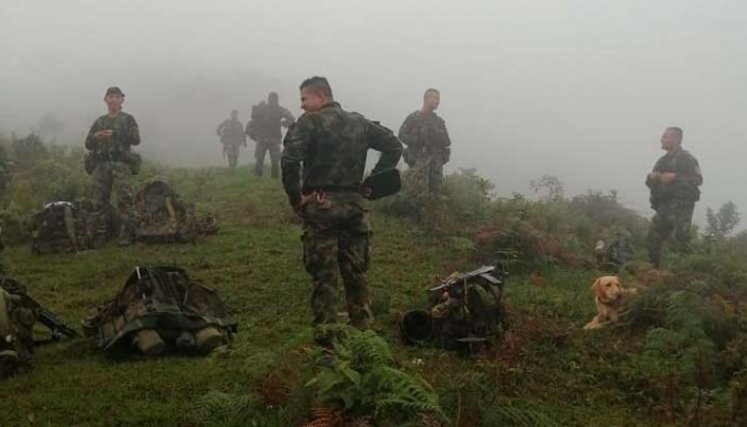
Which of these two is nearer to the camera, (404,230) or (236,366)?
(236,366)

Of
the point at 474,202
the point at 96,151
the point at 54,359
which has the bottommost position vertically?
the point at 54,359

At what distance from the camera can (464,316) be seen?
682 cm

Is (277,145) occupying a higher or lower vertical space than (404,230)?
higher

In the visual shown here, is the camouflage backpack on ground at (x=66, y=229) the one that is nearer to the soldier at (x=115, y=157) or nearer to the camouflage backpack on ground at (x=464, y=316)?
the soldier at (x=115, y=157)

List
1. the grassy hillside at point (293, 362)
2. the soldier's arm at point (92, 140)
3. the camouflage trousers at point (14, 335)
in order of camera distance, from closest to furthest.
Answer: the grassy hillside at point (293, 362), the camouflage trousers at point (14, 335), the soldier's arm at point (92, 140)

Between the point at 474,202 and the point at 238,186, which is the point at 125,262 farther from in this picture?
the point at 238,186

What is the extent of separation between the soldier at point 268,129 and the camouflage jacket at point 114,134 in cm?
837

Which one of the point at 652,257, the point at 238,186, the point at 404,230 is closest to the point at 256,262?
the point at 404,230

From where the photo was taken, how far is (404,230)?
1302 centimetres

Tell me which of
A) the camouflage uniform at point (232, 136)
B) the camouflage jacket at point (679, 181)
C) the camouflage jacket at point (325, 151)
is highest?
the camouflage uniform at point (232, 136)

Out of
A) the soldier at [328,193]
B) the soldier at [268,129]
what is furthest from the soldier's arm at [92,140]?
the soldier at [268,129]

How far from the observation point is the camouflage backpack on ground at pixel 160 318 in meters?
6.38

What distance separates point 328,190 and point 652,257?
25.4 feet

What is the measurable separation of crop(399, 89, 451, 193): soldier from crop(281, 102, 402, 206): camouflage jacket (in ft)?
23.6
